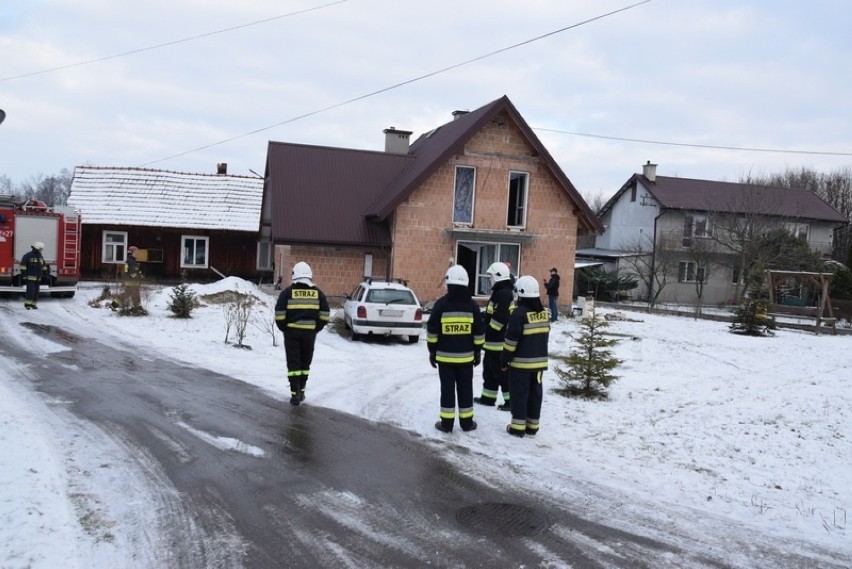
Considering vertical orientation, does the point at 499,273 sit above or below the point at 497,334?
above

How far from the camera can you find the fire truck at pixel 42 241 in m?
20.9

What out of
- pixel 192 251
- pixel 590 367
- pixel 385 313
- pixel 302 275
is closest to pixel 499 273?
pixel 590 367

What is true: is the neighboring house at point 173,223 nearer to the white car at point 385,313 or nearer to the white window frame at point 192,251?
the white window frame at point 192,251

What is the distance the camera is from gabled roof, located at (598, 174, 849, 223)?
123 ft

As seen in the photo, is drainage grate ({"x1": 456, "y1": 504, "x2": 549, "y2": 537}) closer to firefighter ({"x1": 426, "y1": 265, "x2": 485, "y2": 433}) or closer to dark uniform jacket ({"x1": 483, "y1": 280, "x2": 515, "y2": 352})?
firefighter ({"x1": 426, "y1": 265, "x2": 485, "y2": 433})

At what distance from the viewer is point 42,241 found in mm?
21266

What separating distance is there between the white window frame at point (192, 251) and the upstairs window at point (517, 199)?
14.9 metres

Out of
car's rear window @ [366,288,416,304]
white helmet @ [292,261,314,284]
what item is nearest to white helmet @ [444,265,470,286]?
white helmet @ [292,261,314,284]

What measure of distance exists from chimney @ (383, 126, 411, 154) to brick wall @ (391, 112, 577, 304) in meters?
6.41

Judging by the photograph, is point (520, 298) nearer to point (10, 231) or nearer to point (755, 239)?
point (10, 231)

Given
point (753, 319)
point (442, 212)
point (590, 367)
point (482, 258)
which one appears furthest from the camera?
point (482, 258)

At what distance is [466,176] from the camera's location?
23016 millimetres

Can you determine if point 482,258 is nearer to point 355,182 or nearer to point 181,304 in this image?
point 355,182

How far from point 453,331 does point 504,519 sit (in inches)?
111
